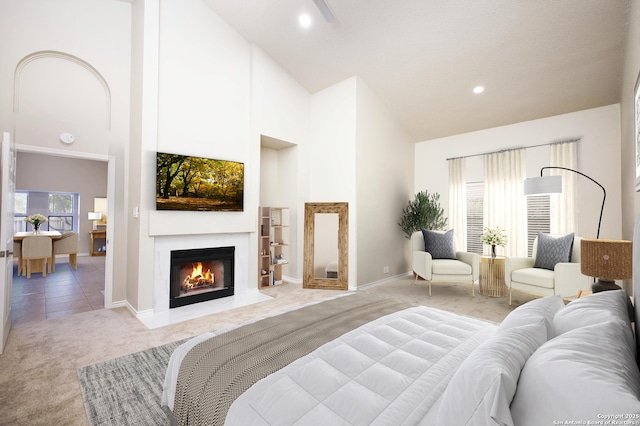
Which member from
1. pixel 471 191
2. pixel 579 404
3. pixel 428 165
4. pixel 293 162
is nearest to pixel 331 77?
pixel 293 162

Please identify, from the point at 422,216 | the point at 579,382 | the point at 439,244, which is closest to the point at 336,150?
the point at 422,216

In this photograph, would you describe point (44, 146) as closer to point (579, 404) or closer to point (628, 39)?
point (579, 404)

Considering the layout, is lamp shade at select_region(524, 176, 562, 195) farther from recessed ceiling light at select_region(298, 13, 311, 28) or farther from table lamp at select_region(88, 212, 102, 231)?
table lamp at select_region(88, 212, 102, 231)

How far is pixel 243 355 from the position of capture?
130cm

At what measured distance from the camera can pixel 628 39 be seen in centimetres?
299

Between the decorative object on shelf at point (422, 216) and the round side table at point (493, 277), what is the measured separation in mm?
1228

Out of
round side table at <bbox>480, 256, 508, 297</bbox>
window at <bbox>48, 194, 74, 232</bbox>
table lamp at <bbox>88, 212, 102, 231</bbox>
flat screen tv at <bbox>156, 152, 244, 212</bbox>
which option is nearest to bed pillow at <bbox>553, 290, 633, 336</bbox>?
round side table at <bbox>480, 256, 508, 297</bbox>

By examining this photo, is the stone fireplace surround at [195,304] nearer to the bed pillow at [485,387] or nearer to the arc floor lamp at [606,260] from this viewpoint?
the bed pillow at [485,387]

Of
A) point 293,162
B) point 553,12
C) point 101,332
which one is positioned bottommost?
point 101,332

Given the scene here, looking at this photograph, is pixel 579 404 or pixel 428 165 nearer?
pixel 579 404

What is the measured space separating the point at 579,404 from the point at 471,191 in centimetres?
574

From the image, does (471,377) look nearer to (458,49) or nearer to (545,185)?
(545,185)

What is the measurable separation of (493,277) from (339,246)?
2.45 metres

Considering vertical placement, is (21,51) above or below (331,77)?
below
